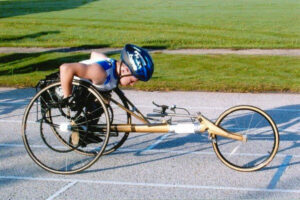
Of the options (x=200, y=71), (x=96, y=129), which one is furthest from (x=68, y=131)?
(x=200, y=71)

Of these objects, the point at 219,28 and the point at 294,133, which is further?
the point at 219,28

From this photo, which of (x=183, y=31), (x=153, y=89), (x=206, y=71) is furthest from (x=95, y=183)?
(x=183, y=31)

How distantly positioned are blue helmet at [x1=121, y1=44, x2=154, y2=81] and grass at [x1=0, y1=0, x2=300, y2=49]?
13.7m

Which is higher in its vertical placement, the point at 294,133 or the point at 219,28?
the point at 294,133

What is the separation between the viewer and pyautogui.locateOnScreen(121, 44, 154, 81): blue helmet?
6.54 metres

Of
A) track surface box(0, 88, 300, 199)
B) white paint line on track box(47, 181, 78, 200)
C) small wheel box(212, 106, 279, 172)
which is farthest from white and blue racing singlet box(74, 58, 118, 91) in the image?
small wheel box(212, 106, 279, 172)

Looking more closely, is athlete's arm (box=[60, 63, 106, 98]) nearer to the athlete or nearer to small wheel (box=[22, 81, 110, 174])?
the athlete

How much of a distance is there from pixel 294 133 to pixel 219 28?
1901 centimetres

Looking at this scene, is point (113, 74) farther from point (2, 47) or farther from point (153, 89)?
point (2, 47)

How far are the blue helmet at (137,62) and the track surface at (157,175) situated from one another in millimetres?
1145

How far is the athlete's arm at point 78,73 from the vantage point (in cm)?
635

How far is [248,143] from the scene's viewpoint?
7883 millimetres

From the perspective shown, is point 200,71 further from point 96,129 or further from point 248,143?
point 96,129

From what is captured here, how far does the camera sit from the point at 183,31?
25594mm
